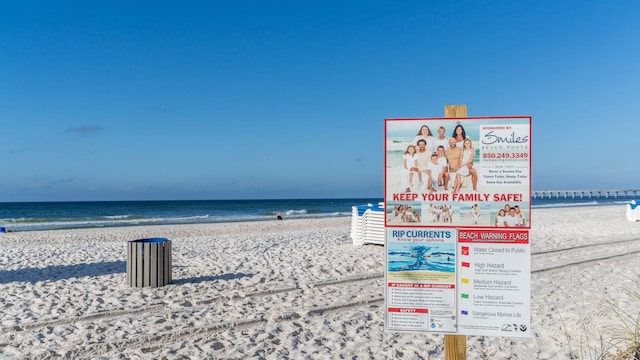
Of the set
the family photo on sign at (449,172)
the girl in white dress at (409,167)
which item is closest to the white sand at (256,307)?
the family photo on sign at (449,172)

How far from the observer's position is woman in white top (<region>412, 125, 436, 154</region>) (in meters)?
3.02

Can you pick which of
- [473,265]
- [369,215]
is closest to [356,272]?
[369,215]

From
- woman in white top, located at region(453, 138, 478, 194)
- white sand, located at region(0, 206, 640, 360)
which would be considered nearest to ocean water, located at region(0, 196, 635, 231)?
white sand, located at region(0, 206, 640, 360)

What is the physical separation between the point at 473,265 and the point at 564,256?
7746 millimetres

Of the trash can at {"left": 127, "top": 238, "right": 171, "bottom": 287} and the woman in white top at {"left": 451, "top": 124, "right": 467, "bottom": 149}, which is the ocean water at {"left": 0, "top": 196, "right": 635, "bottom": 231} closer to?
the trash can at {"left": 127, "top": 238, "right": 171, "bottom": 287}

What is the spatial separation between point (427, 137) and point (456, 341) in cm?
135

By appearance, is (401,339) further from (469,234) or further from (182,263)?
(182,263)

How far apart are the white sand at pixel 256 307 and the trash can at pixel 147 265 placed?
14 cm

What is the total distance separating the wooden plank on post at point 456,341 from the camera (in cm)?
307

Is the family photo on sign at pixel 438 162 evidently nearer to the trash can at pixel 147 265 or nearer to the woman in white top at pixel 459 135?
the woman in white top at pixel 459 135

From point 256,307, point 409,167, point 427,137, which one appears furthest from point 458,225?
point 256,307

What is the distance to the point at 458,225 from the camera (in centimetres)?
300

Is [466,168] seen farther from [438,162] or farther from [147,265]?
[147,265]

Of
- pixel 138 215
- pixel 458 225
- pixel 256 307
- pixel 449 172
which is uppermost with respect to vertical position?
pixel 449 172
